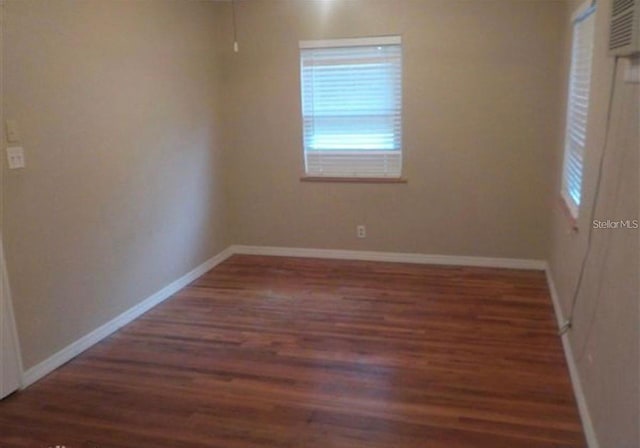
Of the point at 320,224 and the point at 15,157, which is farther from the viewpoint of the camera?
the point at 320,224

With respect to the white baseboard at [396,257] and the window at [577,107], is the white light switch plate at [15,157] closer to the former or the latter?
the white baseboard at [396,257]

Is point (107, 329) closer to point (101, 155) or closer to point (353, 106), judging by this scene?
point (101, 155)

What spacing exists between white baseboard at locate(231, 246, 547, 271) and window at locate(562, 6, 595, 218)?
40.8 inches

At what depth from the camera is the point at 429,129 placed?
4488 mm

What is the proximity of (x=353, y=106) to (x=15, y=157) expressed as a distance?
277cm

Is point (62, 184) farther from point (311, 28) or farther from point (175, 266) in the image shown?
point (311, 28)

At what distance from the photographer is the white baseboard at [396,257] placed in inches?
179

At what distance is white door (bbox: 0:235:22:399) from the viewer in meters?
2.69

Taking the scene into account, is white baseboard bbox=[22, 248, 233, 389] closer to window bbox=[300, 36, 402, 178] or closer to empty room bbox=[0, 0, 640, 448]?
empty room bbox=[0, 0, 640, 448]

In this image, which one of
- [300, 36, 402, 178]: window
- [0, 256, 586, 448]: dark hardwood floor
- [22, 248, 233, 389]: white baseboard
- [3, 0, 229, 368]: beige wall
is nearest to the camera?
[0, 256, 586, 448]: dark hardwood floor

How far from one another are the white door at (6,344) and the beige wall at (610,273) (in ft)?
9.24

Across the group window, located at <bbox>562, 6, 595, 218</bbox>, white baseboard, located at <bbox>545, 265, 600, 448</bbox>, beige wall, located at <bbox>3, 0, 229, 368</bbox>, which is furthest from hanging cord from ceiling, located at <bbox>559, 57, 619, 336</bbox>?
beige wall, located at <bbox>3, 0, 229, 368</bbox>

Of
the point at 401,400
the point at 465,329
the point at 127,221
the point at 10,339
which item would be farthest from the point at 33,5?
the point at 465,329

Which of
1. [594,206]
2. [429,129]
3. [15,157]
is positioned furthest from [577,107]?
[15,157]
